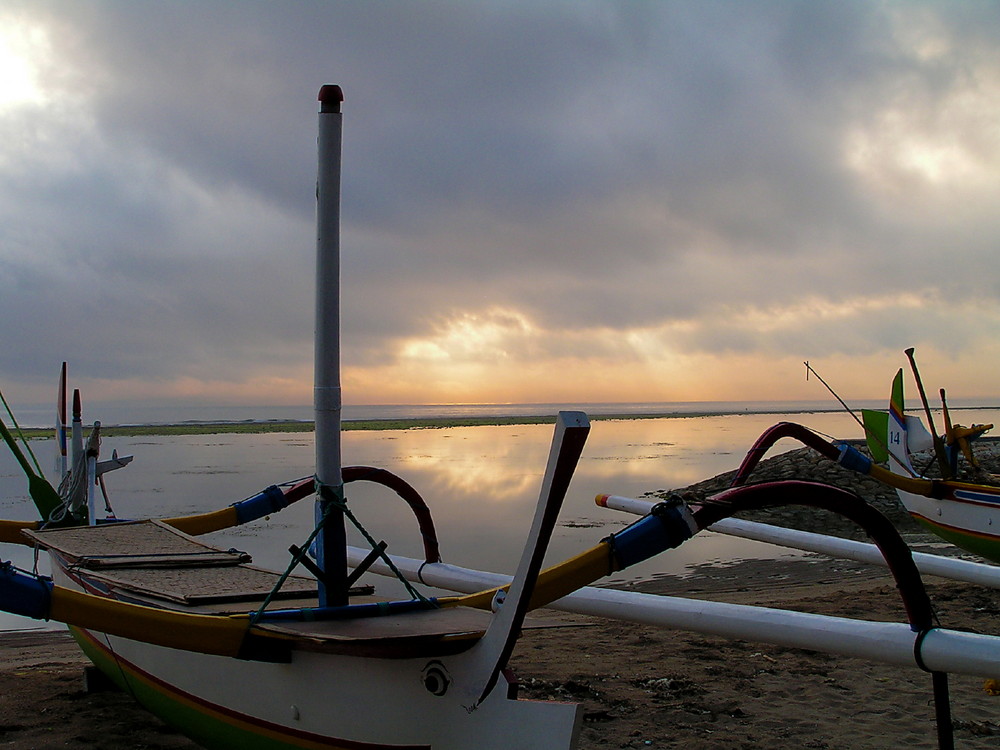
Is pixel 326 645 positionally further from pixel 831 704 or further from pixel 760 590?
pixel 760 590

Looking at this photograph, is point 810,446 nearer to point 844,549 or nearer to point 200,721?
point 844,549

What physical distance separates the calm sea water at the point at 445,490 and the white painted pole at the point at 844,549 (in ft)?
10.4

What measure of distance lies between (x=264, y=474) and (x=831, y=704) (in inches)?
756

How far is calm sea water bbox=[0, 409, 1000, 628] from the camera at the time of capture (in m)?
12.0

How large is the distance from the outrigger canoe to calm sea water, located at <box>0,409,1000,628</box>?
1.34 meters

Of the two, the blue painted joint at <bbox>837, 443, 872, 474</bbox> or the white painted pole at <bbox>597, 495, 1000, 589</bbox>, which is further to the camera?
the blue painted joint at <bbox>837, 443, 872, 474</bbox>

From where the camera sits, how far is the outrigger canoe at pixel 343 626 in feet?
9.96

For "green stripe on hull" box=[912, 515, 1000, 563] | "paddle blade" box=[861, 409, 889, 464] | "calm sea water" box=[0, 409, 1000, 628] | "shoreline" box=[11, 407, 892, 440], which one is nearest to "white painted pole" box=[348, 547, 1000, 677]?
"calm sea water" box=[0, 409, 1000, 628]

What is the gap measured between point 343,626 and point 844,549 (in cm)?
467

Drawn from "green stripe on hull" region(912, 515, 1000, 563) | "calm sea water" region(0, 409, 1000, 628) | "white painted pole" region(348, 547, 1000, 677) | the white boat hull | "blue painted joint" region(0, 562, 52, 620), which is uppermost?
"blue painted joint" region(0, 562, 52, 620)

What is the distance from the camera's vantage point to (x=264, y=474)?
22297 millimetres

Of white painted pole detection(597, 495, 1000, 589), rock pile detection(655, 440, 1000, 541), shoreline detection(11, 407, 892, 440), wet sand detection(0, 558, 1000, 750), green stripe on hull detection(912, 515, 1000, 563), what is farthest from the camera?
shoreline detection(11, 407, 892, 440)

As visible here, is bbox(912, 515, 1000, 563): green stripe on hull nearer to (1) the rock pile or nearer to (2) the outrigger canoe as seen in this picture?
(1) the rock pile

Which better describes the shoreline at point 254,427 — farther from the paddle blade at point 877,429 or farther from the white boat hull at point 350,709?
the white boat hull at point 350,709
